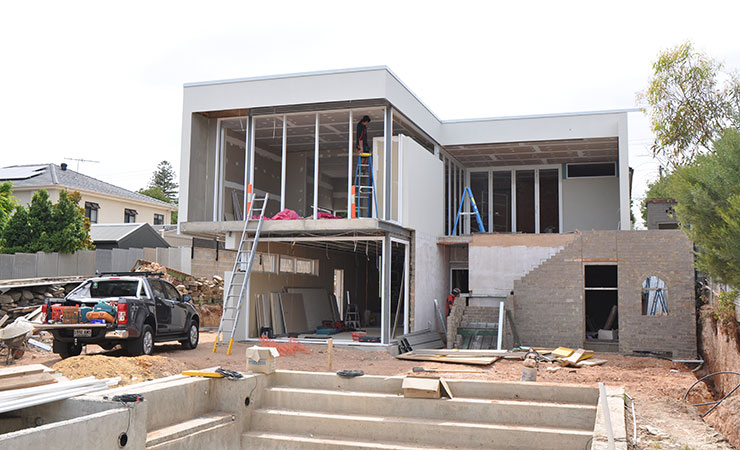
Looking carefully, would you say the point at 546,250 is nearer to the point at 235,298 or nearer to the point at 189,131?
the point at 235,298

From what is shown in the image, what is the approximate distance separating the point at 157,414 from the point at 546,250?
13012 millimetres

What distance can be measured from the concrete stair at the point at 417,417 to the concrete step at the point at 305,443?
1 centimetres

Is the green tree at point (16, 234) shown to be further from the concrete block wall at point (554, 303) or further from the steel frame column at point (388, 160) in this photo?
the concrete block wall at point (554, 303)

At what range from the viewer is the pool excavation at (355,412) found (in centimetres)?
866

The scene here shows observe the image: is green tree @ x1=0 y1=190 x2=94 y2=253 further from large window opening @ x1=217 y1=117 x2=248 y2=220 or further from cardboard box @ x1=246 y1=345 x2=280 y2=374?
cardboard box @ x1=246 y1=345 x2=280 y2=374

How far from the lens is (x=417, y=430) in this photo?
31.1ft

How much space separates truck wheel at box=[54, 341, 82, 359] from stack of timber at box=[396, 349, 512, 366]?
6936mm

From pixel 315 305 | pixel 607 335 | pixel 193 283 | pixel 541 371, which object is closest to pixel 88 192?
pixel 193 283

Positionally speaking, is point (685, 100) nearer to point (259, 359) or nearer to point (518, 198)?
point (518, 198)

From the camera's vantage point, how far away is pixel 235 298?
17.3 m

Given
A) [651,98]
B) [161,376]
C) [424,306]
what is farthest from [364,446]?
[651,98]

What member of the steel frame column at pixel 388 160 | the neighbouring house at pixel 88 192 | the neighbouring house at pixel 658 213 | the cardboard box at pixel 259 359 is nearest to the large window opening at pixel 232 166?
the steel frame column at pixel 388 160

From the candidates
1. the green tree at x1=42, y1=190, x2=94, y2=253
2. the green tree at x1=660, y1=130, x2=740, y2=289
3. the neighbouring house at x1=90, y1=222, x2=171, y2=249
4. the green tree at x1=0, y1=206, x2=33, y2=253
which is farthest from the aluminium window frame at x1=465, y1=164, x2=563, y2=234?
the green tree at x1=0, y1=206, x2=33, y2=253

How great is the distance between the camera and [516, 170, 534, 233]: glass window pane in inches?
1024
